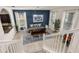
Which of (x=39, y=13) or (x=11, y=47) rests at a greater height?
(x=39, y=13)

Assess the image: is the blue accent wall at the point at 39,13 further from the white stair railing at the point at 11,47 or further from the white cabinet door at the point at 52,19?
the white stair railing at the point at 11,47

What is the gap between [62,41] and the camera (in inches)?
25.9

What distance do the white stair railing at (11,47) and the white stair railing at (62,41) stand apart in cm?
16

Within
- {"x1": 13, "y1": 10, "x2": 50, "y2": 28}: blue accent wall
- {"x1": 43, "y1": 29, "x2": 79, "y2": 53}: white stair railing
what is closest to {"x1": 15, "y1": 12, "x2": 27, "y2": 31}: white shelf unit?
{"x1": 13, "y1": 10, "x2": 50, "y2": 28}: blue accent wall

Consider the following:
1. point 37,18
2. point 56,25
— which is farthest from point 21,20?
point 56,25

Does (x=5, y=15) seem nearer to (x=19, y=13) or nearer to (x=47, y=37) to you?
(x=19, y=13)

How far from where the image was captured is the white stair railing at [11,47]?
Result: 60 cm

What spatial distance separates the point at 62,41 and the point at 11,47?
0.32m

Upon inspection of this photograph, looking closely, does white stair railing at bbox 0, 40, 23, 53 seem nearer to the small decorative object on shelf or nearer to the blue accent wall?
the blue accent wall

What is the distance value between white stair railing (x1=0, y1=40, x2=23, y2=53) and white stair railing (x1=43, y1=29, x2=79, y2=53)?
0.52ft

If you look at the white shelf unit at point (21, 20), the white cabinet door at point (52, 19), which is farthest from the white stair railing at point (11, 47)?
the white cabinet door at point (52, 19)

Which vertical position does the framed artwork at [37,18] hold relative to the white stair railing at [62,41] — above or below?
above

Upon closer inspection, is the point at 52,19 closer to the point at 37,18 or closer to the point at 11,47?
the point at 37,18
